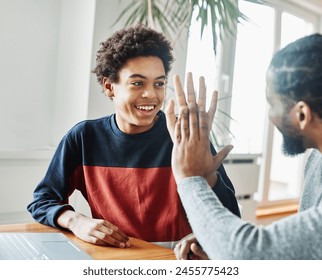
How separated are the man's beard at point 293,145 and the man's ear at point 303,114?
25 millimetres

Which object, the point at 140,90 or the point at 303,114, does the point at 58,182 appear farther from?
the point at 303,114

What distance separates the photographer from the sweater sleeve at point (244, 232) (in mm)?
482

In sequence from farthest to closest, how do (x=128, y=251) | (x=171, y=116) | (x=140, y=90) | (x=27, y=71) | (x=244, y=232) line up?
(x=27, y=71), (x=140, y=90), (x=128, y=251), (x=171, y=116), (x=244, y=232)

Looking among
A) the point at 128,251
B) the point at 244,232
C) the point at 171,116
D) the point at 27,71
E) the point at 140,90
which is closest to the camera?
the point at 244,232

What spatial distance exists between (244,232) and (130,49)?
0.48 m

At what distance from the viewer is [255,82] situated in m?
0.82

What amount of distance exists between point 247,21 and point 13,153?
769 mm

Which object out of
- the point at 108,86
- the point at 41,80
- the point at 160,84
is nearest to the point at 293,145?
the point at 160,84

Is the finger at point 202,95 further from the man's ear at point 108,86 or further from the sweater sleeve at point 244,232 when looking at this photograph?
the man's ear at point 108,86

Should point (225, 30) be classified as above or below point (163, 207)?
above

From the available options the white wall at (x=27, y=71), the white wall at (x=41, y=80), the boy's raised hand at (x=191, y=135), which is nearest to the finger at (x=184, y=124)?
the boy's raised hand at (x=191, y=135)
